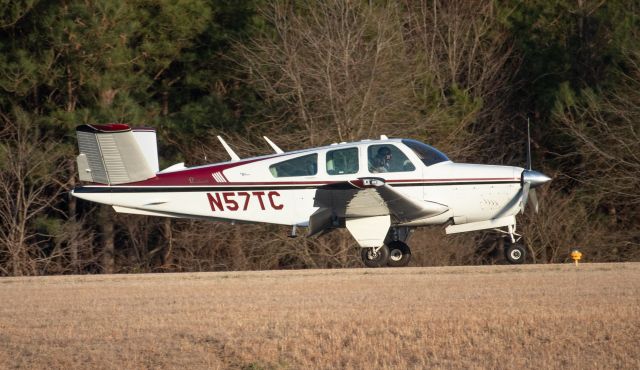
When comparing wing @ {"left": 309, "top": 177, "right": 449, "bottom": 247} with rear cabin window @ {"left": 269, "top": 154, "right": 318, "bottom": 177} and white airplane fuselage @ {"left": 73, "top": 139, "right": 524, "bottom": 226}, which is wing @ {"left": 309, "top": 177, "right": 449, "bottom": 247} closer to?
white airplane fuselage @ {"left": 73, "top": 139, "right": 524, "bottom": 226}

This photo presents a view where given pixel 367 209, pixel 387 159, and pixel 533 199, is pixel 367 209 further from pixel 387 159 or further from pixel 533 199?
pixel 533 199

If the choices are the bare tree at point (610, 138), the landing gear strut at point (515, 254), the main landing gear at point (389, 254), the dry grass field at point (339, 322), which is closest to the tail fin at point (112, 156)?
the dry grass field at point (339, 322)

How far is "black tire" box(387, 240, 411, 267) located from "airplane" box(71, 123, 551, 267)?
0.02m

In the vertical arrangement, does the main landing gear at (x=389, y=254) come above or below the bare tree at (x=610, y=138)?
below

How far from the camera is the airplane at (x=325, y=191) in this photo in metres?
14.4

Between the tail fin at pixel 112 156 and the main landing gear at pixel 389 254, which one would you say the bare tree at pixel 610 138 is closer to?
the main landing gear at pixel 389 254

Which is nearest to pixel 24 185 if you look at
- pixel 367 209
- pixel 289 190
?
pixel 289 190

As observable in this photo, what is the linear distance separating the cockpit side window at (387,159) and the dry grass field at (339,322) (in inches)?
→ 71.2

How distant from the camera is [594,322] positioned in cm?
855

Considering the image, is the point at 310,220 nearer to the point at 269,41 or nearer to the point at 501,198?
the point at 501,198

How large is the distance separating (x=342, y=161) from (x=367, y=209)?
31.7 inches

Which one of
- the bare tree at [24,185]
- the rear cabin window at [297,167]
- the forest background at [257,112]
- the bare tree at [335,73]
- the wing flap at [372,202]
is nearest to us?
the wing flap at [372,202]

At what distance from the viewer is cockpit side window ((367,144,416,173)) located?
14.3 metres

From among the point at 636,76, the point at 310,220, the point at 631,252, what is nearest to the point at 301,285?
the point at 310,220
